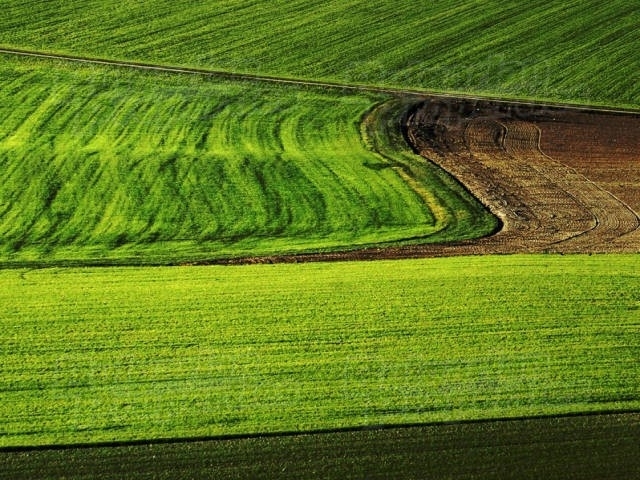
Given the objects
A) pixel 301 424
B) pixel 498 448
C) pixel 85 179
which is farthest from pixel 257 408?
pixel 85 179

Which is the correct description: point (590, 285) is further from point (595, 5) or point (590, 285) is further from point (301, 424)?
point (595, 5)

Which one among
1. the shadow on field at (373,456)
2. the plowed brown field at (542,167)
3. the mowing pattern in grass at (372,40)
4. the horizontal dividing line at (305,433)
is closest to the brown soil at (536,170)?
the plowed brown field at (542,167)

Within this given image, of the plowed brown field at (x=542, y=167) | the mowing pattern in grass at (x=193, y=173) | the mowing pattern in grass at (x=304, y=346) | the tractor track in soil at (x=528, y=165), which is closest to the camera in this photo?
the mowing pattern in grass at (x=304, y=346)

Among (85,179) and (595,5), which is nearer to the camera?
(85,179)

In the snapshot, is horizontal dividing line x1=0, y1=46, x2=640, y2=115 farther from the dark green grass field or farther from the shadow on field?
the shadow on field

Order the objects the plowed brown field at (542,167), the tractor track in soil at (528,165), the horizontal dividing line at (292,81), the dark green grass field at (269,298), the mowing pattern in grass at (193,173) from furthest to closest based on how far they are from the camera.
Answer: the horizontal dividing line at (292,81) < the plowed brown field at (542,167) < the tractor track in soil at (528,165) < the mowing pattern in grass at (193,173) < the dark green grass field at (269,298)

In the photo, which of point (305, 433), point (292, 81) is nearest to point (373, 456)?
point (305, 433)

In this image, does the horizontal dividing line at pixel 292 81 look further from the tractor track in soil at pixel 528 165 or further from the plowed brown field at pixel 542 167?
the plowed brown field at pixel 542 167
